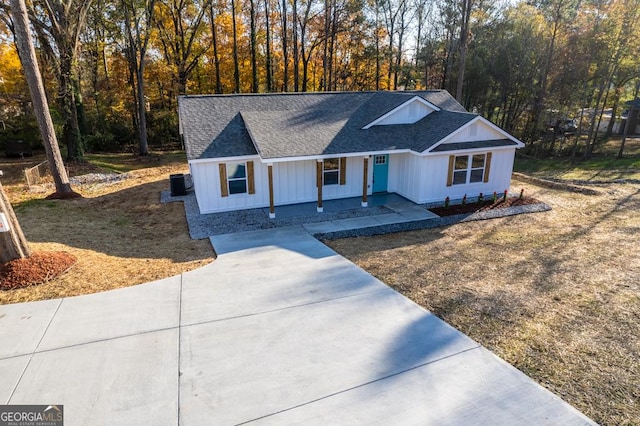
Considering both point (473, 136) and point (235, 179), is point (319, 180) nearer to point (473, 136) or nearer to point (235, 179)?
point (235, 179)

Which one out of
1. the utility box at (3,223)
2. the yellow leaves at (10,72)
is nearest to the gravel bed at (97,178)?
the utility box at (3,223)

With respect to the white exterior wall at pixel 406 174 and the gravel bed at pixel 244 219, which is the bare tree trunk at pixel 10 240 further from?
the white exterior wall at pixel 406 174

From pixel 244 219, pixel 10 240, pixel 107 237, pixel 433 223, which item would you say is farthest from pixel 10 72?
pixel 433 223

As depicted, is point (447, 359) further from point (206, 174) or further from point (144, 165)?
point (144, 165)

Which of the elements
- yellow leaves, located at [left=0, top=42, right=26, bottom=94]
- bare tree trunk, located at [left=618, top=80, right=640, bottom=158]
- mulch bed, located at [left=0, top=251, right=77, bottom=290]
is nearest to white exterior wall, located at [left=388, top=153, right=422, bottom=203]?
mulch bed, located at [left=0, top=251, right=77, bottom=290]

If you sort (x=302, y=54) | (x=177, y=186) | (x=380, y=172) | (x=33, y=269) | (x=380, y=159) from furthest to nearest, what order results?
(x=302, y=54) < (x=177, y=186) < (x=380, y=172) < (x=380, y=159) < (x=33, y=269)

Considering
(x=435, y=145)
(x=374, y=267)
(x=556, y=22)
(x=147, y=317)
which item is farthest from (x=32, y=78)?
(x=556, y=22)

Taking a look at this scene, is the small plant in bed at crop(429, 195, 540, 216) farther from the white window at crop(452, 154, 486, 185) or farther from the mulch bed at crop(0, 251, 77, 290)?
the mulch bed at crop(0, 251, 77, 290)
